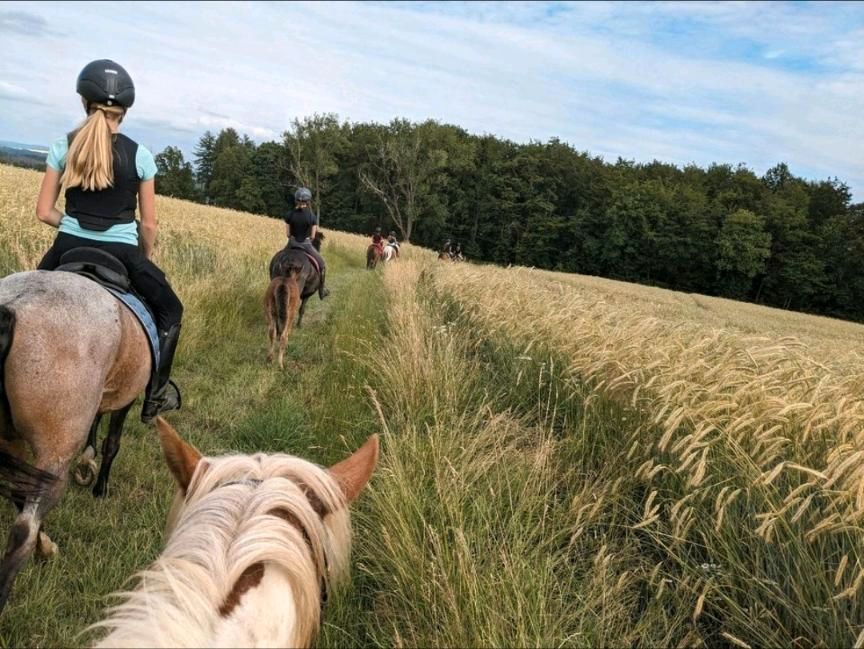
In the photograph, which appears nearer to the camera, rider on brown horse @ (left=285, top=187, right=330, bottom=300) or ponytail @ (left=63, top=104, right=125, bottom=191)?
ponytail @ (left=63, top=104, right=125, bottom=191)

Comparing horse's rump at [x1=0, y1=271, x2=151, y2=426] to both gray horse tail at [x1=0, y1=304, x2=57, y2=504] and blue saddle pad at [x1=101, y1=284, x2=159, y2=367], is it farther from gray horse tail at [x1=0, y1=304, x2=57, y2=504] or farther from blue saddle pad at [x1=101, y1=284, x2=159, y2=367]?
blue saddle pad at [x1=101, y1=284, x2=159, y2=367]

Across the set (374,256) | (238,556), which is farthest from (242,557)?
(374,256)

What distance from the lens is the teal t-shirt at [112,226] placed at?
11.5 ft

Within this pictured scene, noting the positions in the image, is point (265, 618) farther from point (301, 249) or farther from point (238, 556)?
point (301, 249)

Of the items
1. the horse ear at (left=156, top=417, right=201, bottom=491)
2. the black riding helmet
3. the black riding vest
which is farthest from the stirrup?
the horse ear at (left=156, top=417, right=201, bottom=491)

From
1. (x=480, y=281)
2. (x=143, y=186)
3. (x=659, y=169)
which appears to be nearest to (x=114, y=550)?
(x=143, y=186)

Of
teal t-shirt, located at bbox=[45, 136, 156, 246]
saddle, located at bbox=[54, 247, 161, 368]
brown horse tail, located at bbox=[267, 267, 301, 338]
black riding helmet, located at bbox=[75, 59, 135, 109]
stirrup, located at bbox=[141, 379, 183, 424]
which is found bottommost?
stirrup, located at bbox=[141, 379, 183, 424]

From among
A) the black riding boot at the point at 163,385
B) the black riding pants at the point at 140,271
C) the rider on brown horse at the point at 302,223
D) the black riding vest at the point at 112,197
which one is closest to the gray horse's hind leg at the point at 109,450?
the black riding boot at the point at 163,385

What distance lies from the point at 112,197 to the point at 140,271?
0.50 meters

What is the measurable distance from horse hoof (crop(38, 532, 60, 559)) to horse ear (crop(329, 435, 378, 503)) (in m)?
2.13

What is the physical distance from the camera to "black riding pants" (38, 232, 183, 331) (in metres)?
3.55

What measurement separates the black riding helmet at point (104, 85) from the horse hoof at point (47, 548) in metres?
2.48

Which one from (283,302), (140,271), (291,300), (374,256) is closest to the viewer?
(140,271)

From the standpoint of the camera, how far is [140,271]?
12.5 ft
